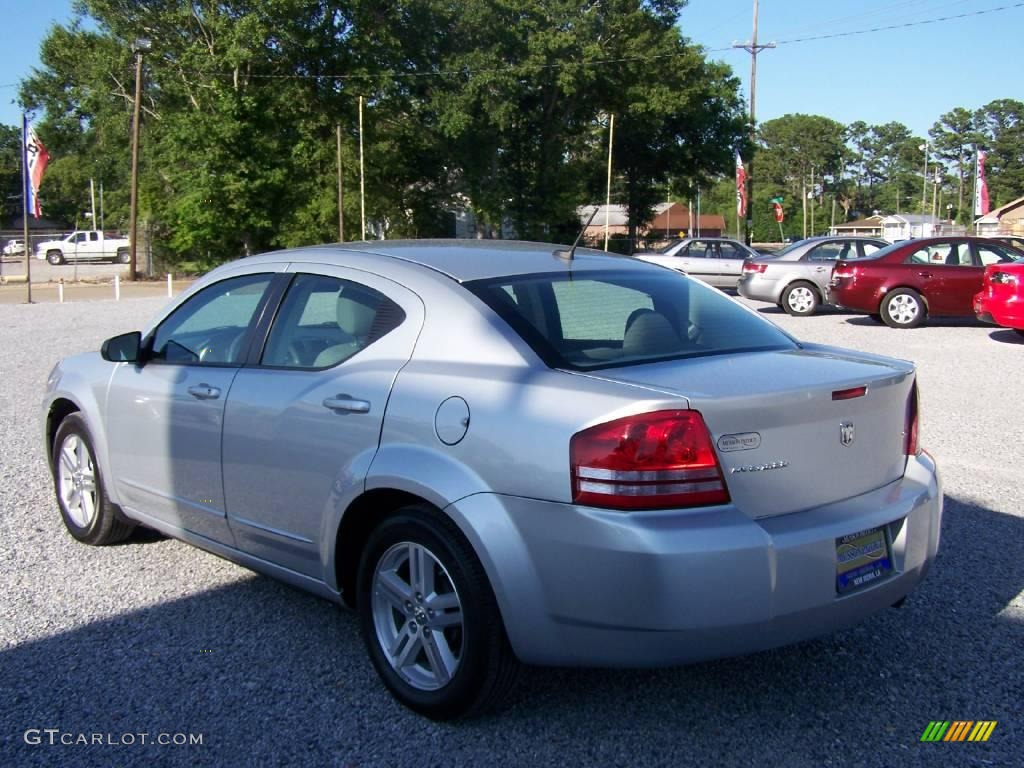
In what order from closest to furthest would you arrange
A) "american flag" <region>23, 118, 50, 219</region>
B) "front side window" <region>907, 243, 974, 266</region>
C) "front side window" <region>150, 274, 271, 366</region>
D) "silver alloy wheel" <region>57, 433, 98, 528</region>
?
"front side window" <region>150, 274, 271, 366</region> → "silver alloy wheel" <region>57, 433, 98, 528</region> → "front side window" <region>907, 243, 974, 266</region> → "american flag" <region>23, 118, 50, 219</region>

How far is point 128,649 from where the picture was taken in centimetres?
403

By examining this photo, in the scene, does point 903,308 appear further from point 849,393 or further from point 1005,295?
point 849,393

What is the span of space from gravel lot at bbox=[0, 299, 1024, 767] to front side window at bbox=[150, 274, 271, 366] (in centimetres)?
110

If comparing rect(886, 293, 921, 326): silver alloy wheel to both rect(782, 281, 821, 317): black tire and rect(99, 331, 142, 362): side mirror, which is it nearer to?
rect(782, 281, 821, 317): black tire

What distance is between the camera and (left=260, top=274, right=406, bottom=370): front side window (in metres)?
3.79

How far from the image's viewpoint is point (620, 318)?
4016mm

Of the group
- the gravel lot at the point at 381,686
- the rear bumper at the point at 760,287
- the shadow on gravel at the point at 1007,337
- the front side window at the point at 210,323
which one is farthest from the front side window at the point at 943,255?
the front side window at the point at 210,323

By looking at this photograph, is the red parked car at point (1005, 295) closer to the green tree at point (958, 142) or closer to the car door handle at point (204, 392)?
the car door handle at point (204, 392)

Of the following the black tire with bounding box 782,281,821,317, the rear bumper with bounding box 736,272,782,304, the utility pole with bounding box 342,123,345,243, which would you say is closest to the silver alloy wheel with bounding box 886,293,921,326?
the black tire with bounding box 782,281,821,317

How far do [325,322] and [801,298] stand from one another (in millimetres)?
16596

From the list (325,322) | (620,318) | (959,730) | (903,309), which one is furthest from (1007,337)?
(325,322)

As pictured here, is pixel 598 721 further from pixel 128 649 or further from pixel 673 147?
pixel 673 147

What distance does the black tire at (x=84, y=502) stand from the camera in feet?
16.9

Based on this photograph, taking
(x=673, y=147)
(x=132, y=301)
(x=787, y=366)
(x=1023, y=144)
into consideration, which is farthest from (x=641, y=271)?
(x=1023, y=144)
